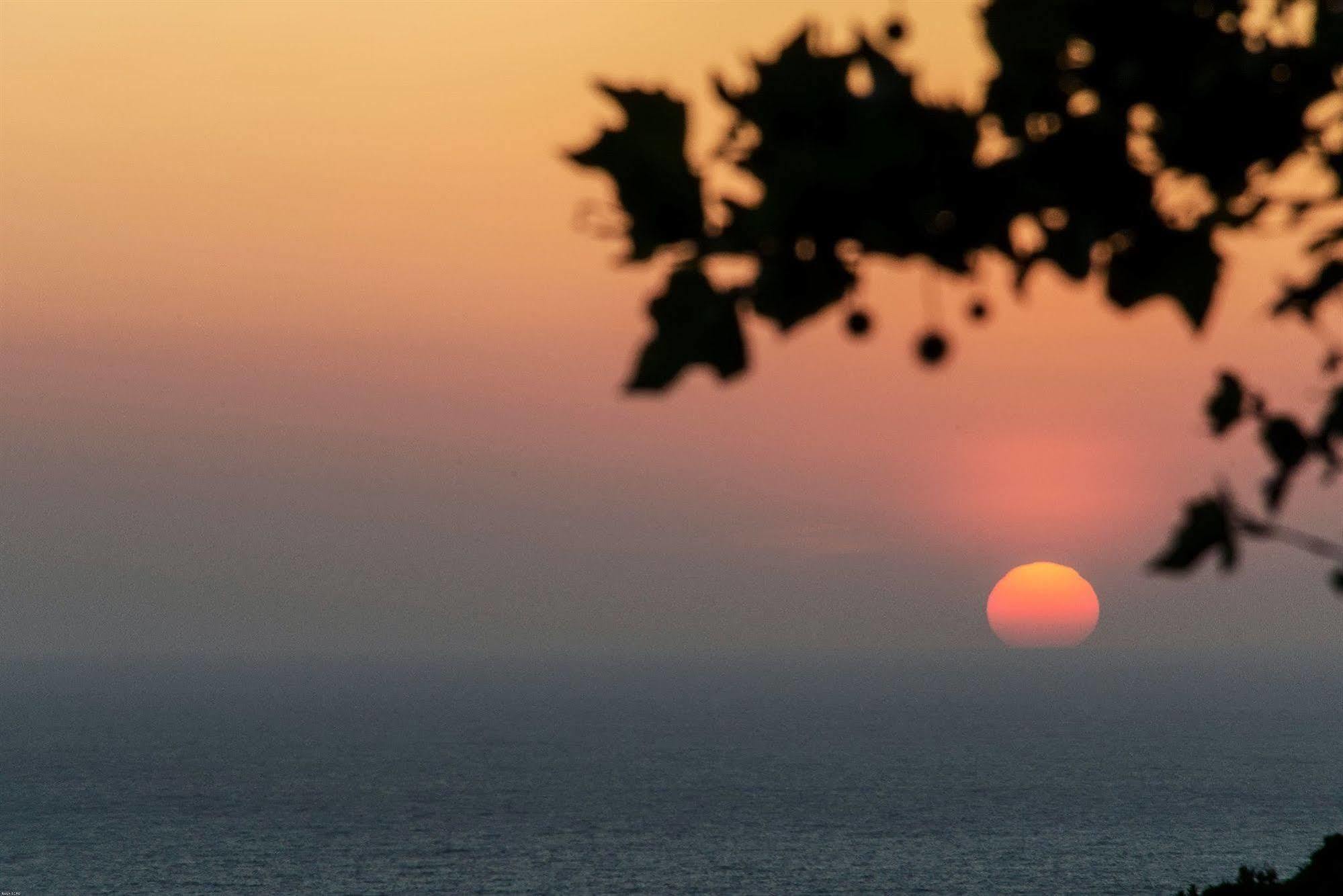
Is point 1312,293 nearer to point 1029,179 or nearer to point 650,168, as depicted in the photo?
point 1029,179

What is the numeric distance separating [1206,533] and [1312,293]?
225cm

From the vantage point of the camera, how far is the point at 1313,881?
32094 mm

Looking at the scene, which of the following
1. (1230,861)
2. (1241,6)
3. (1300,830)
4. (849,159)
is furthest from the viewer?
(1300,830)

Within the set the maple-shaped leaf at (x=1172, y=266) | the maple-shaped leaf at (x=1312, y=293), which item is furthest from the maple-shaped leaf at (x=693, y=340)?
the maple-shaped leaf at (x=1312, y=293)

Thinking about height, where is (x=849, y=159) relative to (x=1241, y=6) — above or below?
below

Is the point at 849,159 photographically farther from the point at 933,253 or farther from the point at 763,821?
the point at 763,821

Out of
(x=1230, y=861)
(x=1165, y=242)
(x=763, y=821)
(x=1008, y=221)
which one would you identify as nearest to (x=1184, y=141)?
(x=1165, y=242)

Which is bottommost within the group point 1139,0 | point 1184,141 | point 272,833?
point 272,833

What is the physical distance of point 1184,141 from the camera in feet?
20.4

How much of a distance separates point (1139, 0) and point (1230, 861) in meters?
173

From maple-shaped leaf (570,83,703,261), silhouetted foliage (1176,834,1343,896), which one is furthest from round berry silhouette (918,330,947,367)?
silhouetted foliage (1176,834,1343,896)

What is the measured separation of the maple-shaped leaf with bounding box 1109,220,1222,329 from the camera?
248 inches

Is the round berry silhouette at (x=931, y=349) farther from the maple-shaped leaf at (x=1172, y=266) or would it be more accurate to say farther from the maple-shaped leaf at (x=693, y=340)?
the maple-shaped leaf at (x=1172, y=266)

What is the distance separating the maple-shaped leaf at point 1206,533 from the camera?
527 centimetres
